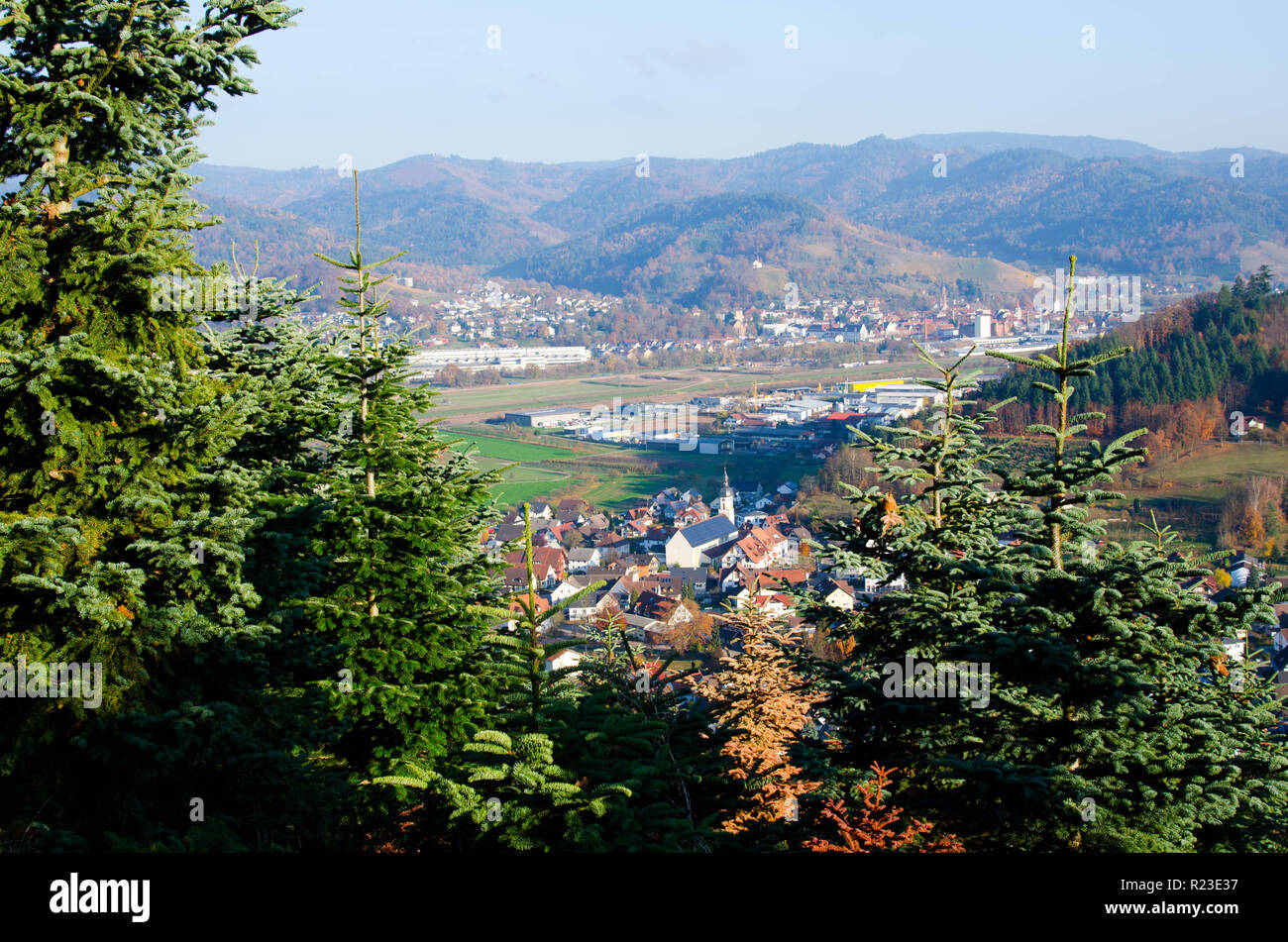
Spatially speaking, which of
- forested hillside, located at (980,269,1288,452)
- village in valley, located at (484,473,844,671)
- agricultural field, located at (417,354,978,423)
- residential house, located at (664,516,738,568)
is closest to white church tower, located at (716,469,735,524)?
Result: village in valley, located at (484,473,844,671)

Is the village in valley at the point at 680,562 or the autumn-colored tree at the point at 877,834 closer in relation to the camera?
the autumn-colored tree at the point at 877,834

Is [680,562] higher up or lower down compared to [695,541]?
lower down

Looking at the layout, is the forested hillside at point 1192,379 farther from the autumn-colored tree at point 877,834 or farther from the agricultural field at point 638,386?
the autumn-colored tree at point 877,834

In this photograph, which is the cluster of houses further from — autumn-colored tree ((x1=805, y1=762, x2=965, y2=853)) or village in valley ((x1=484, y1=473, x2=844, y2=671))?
autumn-colored tree ((x1=805, y1=762, x2=965, y2=853))

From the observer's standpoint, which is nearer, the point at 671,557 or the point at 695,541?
the point at 671,557

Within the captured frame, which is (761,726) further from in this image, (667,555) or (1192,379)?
(1192,379)

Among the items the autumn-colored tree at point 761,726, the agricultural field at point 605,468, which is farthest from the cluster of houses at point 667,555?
the autumn-colored tree at point 761,726

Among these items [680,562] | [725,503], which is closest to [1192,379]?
[725,503]
